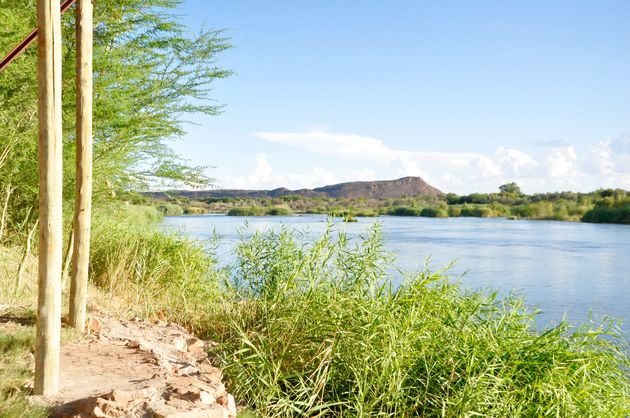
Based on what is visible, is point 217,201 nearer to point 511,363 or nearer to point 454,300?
Result: point 454,300

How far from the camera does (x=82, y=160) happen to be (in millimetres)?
4117

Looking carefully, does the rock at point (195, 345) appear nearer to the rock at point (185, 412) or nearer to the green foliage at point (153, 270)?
the green foliage at point (153, 270)

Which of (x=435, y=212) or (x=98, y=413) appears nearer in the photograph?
(x=98, y=413)

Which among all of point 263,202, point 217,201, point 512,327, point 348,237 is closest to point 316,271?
point 348,237

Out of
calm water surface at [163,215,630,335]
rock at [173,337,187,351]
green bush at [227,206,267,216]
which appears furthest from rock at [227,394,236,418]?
green bush at [227,206,267,216]

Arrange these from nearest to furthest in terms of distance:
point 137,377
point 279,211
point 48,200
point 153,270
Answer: point 48,200
point 137,377
point 153,270
point 279,211

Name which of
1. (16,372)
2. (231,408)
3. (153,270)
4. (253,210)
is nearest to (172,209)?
(253,210)

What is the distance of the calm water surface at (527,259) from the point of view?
6461 mm

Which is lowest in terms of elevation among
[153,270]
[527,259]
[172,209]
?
[527,259]

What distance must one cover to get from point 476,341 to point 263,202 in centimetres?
674

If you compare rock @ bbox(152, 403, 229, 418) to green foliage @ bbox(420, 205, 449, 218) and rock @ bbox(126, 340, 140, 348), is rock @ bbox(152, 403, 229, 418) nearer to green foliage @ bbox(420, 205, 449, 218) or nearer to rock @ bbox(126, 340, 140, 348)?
rock @ bbox(126, 340, 140, 348)

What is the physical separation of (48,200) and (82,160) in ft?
3.72

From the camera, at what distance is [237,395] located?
377 centimetres

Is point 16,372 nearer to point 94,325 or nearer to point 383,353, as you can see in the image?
point 94,325
